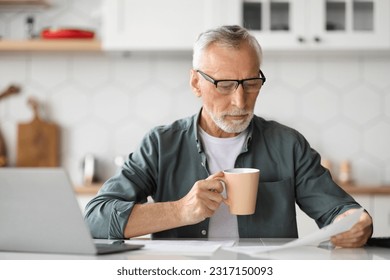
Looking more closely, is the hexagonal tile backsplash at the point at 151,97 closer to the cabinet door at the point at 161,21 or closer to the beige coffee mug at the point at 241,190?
the cabinet door at the point at 161,21

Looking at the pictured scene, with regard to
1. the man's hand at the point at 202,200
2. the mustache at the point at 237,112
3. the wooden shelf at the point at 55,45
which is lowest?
the man's hand at the point at 202,200

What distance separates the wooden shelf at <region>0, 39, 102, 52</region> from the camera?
122 inches

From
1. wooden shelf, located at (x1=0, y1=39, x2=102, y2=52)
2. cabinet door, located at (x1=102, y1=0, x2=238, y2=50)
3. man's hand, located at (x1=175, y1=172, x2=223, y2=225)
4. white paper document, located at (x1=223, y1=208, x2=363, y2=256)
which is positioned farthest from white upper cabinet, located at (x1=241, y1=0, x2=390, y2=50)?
white paper document, located at (x1=223, y1=208, x2=363, y2=256)

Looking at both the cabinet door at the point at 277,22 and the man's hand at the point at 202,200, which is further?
the cabinet door at the point at 277,22

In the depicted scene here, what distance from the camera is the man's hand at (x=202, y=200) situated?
137 cm

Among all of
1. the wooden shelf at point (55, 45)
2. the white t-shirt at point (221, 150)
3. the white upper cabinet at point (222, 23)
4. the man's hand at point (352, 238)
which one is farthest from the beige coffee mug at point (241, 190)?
the wooden shelf at point (55, 45)

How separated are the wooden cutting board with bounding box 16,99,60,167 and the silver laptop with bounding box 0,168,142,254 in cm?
218

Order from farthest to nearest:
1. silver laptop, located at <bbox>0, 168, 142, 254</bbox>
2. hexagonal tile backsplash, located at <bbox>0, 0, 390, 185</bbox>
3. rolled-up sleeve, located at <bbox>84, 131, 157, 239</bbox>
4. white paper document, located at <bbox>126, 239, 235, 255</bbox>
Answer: hexagonal tile backsplash, located at <bbox>0, 0, 390, 185</bbox> < rolled-up sleeve, located at <bbox>84, 131, 157, 239</bbox> < white paper document, located at <bbox>126, 239, 235, 255</bbox> < silver laptop, located at <bbox>0, 168, 142, 254</bbox>

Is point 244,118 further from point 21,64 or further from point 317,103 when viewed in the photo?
point 21,64

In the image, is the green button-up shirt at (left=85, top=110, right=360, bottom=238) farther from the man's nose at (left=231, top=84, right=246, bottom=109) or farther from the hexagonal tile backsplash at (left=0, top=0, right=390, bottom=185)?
the hexagonal tile backsplash at (left=0, top=0, right=390, bottom=185)

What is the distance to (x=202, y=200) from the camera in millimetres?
1399

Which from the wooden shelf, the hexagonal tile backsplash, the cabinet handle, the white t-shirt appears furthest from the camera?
the hexagonal tile backsplash

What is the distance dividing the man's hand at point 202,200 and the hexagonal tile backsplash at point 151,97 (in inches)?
73.9
